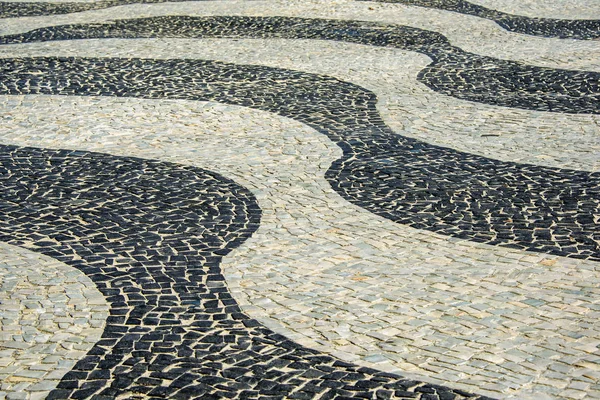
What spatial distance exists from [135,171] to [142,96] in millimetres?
2662

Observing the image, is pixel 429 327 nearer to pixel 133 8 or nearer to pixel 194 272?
pixel 194 272

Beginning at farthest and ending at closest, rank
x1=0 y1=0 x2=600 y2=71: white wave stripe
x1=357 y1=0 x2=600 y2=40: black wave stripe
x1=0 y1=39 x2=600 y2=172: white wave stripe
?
x1=357 y1=0 x2=600 y2=40: black wave stripe
x1=0 y1=0 x2=600 y2=71: white wave stripe
x1=0 y1=39 x2=600 y2=172: white wave stripe

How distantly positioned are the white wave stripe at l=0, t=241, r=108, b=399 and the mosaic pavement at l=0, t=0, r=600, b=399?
2 cm

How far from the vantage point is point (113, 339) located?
479 cm

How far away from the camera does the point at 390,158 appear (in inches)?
314

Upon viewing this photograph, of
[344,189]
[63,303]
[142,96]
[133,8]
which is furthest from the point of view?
[133,8]

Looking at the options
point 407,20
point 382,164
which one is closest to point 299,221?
point 382,164

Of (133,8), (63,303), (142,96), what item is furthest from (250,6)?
(63,303)

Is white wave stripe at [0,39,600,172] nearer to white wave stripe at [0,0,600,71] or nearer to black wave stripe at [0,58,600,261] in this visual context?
black wave stripe at [0,58,600,261]

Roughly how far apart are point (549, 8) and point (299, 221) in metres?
11.2

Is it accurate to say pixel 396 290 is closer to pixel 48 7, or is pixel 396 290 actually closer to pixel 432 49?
pixel 432 49

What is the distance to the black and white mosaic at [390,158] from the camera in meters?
6.52

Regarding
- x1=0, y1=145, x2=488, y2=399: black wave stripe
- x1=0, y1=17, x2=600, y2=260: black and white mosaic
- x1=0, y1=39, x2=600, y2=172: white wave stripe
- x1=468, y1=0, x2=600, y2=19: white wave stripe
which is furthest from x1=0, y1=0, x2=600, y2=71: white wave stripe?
x1=0, y1=145, x2=488, y2=399: black wave stripe

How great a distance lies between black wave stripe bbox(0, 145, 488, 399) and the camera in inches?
173
